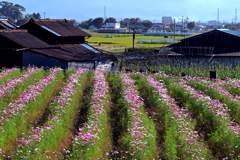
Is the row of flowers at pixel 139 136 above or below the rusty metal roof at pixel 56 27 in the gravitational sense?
below

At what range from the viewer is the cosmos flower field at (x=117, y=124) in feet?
41.7

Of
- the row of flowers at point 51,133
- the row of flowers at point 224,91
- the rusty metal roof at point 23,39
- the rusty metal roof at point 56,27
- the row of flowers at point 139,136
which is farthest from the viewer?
the rusty metal roof at point 56,27

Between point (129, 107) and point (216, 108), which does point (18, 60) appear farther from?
point (216, 108)

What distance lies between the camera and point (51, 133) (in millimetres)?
13555

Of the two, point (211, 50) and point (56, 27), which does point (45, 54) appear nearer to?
point (56, 27)

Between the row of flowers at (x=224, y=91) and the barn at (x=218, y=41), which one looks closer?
the row of flowers at (x=224, y=91)

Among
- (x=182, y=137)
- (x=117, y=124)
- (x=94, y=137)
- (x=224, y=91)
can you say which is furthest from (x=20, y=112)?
(x=224, y=91)

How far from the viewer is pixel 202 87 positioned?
23250 millimetres

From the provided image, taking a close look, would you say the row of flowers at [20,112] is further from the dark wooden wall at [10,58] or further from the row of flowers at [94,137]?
the dark wooden wall at [10,58]

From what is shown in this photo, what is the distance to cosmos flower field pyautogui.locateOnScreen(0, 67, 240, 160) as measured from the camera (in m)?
12.7

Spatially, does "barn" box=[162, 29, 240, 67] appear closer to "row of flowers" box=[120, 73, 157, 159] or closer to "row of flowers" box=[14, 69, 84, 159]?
"row of flowers" box=[14, 69, 84, 159]

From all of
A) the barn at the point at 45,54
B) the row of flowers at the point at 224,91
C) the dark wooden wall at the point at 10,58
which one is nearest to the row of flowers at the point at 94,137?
the row of flowers at the point at 224,91

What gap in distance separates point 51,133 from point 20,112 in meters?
3.41

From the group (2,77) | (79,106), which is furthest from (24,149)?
(2,77)
